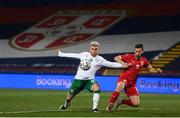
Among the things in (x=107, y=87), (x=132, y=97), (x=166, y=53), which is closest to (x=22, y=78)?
(x=107, y=87)

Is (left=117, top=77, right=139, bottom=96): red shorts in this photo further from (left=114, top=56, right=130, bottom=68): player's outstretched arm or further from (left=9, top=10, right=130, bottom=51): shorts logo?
(left=9, top=10, right=130, bottom=51): shorts logo

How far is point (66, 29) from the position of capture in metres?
39.6

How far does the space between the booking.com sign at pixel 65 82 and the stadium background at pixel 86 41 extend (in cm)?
4

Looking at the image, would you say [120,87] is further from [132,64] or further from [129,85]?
[132,64]

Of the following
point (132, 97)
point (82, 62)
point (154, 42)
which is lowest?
point (132, 97)

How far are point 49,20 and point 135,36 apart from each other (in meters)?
6.80

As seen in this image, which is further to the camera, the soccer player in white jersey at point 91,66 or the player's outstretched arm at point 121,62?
the player's outstretched arm at point 121,62

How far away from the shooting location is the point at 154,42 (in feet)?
122

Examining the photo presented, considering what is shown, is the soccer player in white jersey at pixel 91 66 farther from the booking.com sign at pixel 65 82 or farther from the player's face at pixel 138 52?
the booking.com sign at pixel 65 82

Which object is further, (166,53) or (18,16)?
(18,16)

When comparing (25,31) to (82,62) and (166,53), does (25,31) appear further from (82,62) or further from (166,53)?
(82,62)

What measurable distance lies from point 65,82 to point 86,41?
777 cm

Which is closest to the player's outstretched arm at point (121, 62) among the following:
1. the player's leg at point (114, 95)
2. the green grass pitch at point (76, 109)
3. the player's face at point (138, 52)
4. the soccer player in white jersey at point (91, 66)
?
the soccer player in white jersey at point (91, 66)

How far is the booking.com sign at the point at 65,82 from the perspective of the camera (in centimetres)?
2933
